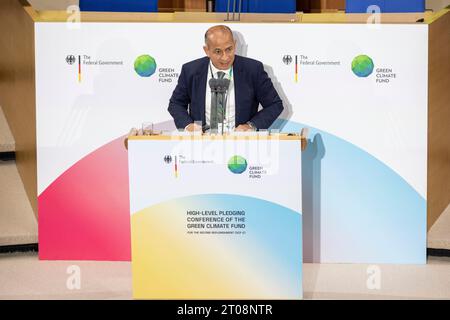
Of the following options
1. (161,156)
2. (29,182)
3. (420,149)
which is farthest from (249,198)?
(29,182)

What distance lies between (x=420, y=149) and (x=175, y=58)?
4.92 ft

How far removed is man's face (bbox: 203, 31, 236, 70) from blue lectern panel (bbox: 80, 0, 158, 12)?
986 millimetres

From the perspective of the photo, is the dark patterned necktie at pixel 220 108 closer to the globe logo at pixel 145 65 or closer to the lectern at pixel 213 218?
the lectern at pixel 213 218

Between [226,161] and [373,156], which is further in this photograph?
[373,156]

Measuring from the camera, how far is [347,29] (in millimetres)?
4762

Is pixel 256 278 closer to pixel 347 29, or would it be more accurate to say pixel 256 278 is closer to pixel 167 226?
pixel 167 226

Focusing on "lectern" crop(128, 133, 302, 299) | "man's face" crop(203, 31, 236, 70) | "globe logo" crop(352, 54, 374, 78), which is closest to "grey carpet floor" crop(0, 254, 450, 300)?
"lectern" crop(128, 133, 302, 299)

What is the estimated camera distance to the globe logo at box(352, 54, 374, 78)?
15.6 ft

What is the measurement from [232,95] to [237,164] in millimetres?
806

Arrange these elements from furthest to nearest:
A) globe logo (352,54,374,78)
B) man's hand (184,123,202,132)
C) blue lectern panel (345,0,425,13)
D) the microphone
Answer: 1. blue lectern panel (345,0,425,13)
2. globe logo (352,54,374,78)
3. man's hand (184,123,202,132)
4. the microphone

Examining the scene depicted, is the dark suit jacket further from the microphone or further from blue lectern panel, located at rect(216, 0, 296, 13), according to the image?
blue lectern panel, located at rect(216, 0, 296, 13)

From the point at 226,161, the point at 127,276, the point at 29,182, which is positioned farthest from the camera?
the point at 29,182

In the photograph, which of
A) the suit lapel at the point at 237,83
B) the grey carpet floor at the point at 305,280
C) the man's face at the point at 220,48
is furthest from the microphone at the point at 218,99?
the grey carpet floor at the point at 305,280

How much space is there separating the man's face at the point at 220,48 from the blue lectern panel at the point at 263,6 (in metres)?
0.87
